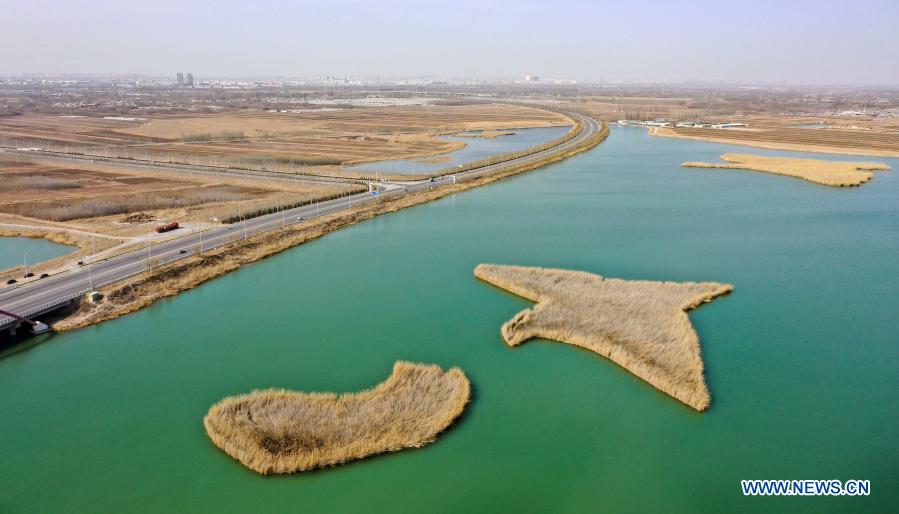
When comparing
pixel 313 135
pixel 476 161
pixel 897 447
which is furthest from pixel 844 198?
pixel 313 135

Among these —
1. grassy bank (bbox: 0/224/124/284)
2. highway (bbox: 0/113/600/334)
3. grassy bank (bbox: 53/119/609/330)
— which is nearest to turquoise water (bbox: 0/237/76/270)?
grassy bank (bbox: 0/224/124/284)

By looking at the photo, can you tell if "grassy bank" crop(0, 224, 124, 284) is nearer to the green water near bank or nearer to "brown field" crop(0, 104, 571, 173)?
the green water near bank

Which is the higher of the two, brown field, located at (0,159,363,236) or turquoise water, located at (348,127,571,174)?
turquoise water, located at (348,127,571,174)

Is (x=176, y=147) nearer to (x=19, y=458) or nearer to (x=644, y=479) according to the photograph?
(x=19, y=458)

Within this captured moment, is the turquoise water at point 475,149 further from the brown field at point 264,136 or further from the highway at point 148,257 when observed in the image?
the highway at point 148,257

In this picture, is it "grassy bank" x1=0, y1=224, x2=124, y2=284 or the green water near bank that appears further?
"grassy bank" x1=0, y1=224, x2=124, y2=284
